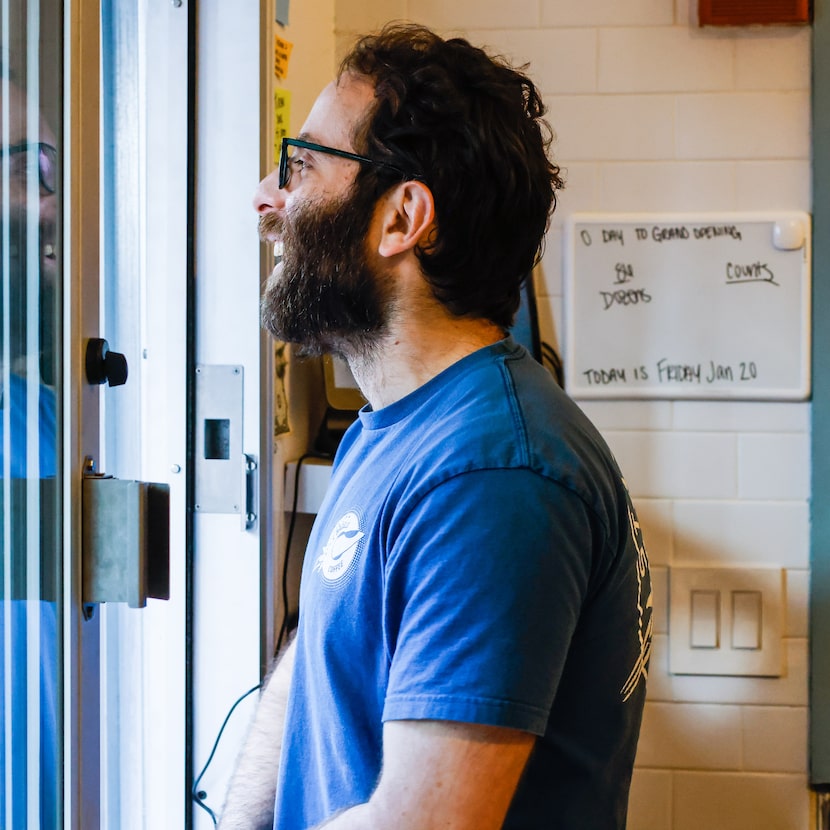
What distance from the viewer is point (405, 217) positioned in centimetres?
102

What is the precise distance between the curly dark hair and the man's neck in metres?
0.02

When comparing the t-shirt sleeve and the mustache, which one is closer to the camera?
the t-shirt sleeve

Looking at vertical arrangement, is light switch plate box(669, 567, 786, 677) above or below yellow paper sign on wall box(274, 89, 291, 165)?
below

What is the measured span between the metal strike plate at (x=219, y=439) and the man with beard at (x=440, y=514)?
1.56ft

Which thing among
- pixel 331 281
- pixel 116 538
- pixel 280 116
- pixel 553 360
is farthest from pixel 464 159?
pixel 553 360

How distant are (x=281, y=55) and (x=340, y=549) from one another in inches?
43.7

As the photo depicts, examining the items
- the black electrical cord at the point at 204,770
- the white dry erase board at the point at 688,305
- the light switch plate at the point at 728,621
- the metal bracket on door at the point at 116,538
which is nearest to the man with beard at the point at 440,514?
the metal bracket on door at the point at 116,538

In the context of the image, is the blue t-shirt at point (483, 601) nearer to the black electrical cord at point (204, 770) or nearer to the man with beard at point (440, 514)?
the man with beard at point (440, 514)

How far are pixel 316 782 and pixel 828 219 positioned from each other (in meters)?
1.57

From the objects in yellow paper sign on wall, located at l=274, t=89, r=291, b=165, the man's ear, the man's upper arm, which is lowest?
the man's upper arm

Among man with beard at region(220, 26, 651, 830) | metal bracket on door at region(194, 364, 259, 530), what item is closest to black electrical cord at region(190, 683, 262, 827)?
metal bracket on door at region(194, 364, 259, 530)

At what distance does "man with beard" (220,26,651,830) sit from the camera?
2.23 ft

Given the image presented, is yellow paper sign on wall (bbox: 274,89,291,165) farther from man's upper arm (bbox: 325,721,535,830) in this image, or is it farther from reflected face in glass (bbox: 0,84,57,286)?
man's upper arm (bbox: 325,721,535,830)

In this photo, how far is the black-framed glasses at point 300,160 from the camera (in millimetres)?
1021
